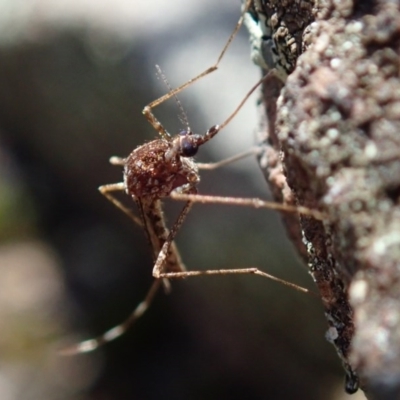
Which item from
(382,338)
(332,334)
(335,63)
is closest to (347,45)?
(335,63)

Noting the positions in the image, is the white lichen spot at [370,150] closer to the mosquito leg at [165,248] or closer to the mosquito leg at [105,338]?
the mosquito leg at [165,248]

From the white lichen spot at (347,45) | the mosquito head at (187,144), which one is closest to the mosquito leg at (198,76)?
the mosquito head at (187,144)

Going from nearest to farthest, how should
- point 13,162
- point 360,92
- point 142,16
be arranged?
point 360,92 → point 142,16 → point 13,162

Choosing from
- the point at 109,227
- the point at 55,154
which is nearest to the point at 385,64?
the point at 109,227

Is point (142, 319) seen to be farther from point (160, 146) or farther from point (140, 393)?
point (160, 146)

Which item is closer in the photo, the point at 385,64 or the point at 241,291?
the point at 385,64

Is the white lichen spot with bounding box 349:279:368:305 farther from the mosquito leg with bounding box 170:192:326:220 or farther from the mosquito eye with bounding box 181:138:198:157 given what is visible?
the mosquito eye with bounding box 181:138:198:157

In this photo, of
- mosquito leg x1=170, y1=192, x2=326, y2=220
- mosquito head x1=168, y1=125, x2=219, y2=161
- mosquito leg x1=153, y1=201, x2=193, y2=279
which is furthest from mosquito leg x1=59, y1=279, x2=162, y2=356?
mosquito leg x1=170, y1=192, x2=326, y2=220
